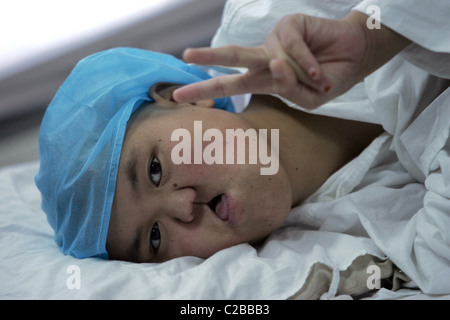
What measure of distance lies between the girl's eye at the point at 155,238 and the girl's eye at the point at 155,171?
0.08 metres

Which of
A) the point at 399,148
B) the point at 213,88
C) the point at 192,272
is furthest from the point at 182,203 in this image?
the point at 399,148

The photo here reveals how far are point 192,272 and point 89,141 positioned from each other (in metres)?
0.27

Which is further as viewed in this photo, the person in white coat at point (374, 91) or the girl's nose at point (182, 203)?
the girl's nose at point (182, 203)

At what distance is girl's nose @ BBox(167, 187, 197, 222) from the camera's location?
2.36 ft

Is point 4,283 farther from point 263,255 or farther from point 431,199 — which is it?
point 431,199

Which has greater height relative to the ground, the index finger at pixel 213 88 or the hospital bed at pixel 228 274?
the index finger at pixel 213 88

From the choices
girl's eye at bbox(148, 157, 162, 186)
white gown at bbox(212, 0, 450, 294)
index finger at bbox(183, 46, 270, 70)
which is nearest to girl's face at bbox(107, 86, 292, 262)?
girl's eye at bbox(148, 157, 162, 186)

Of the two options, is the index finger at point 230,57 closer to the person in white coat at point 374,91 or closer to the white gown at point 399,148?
the person in white coat at point 374,91

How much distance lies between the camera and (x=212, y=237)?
75cm

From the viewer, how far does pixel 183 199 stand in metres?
0.72

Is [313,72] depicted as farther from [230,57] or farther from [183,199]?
[183,199]

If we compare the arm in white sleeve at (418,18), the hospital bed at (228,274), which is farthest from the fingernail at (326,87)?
the hospital bed at (228,274)

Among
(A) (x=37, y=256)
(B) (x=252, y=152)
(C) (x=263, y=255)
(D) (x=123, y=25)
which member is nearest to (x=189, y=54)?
(B) (x=252, y=152)

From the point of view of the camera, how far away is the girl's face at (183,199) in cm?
73
